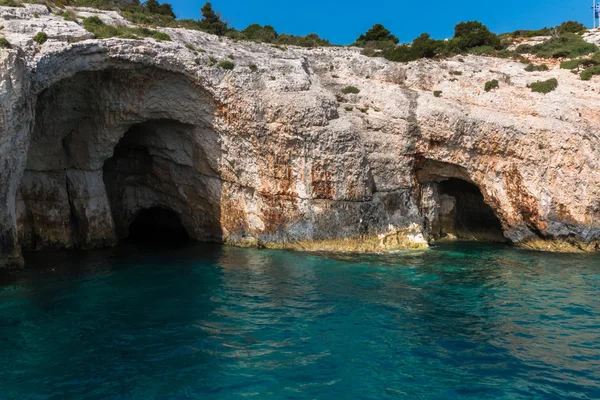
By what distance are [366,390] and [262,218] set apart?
1628cm

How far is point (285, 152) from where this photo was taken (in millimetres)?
24297

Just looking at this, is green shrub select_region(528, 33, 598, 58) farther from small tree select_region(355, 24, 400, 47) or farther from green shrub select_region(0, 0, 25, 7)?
green shrub select_region(0, 0, 25, 7)

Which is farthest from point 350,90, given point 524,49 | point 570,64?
point 524,49

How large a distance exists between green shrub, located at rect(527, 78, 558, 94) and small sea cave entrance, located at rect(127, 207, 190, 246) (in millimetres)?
24631

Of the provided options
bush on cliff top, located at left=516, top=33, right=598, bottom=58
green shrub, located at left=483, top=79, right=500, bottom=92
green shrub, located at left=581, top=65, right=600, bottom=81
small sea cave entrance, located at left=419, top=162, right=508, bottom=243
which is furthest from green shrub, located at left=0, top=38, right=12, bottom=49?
bush on cliff top, located at left=516, top=33, right=598, bottom=58

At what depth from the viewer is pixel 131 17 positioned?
27.8 metres

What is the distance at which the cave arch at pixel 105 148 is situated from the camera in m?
23.4

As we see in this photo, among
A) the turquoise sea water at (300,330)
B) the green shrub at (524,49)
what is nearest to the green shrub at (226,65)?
the turquoise sea water at (300,330)

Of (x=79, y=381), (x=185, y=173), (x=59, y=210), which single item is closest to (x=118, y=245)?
(x=59, y=210)

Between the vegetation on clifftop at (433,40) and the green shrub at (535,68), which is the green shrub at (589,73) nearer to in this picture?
the vegetation on clifftop at (433,40)

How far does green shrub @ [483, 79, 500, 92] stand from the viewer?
28719mm

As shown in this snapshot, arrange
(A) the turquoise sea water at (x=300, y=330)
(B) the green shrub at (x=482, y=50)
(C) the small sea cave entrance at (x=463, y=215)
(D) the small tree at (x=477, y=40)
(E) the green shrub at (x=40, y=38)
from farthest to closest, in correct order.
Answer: (D) the small tree at (x=477, y=40), (B) the green shrub at (x=482, y=50), (C) the small sea cave entrance at (x=463, y=215), (E) the green shrub at (x=40, y=38), (A) the turquoise sea water at (x=300, y=330)

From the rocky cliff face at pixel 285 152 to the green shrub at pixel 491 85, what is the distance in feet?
2.57

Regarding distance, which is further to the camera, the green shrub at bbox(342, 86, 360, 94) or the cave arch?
the green shrub at bbox(342, 86, 360, 94)
